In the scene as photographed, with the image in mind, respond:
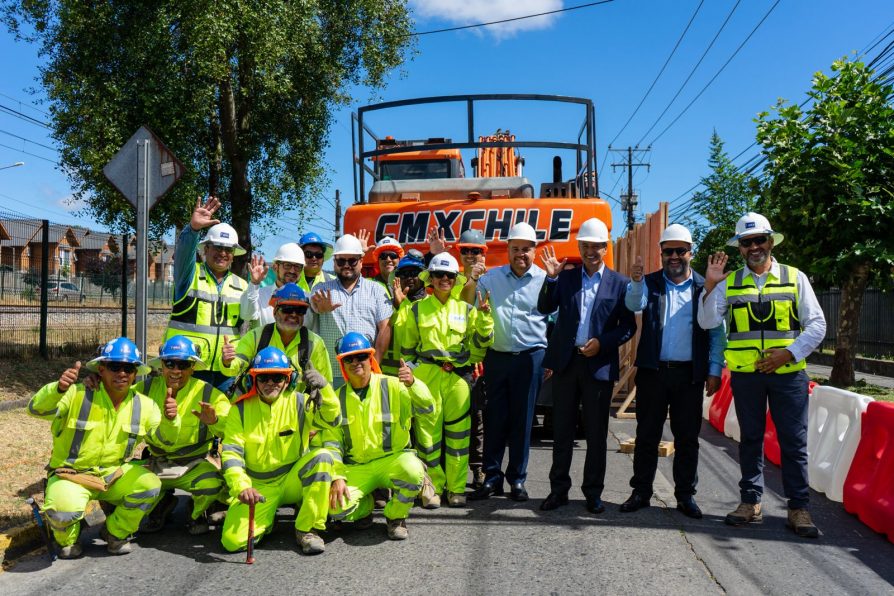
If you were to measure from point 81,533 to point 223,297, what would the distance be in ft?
6.37

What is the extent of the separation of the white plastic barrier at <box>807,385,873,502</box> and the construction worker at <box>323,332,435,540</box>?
332 cm

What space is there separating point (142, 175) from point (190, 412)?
93.9 inches

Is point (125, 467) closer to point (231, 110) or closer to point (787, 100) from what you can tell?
point (231, 110)

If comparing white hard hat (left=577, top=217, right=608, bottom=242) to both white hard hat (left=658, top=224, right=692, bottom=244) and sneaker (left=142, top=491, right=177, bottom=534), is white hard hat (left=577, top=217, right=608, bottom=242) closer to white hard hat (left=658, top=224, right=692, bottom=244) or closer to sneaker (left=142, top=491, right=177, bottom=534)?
white hard hat (left=658, top=224, right=692, bottom=244)

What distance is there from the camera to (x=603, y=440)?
586 cm

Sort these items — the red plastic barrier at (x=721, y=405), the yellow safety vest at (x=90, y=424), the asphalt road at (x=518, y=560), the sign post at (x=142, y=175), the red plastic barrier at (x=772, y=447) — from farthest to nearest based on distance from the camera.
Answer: the red plastic barrier at (x=721, y=405) → the red plastic barrier at (x=772, y=447) → the sign post at (x=142, y=175) → the yellow safety vest at (x=90, y=424) → the asphalt road at (x=518, y=560)

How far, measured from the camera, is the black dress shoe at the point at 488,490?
6.20 meters

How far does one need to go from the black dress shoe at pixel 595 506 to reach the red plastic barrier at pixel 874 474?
182 cm

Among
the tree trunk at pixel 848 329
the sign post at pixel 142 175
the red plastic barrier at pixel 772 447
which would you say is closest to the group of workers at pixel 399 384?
the sign post at pixel 142 175

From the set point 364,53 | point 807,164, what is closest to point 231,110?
point 364,53

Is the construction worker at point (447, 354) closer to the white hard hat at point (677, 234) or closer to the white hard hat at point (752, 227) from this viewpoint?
the white hard hat at point (677, 234)

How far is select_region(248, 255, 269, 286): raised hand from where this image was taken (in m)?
6.04

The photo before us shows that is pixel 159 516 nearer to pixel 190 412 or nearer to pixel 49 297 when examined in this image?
pixel 190 412

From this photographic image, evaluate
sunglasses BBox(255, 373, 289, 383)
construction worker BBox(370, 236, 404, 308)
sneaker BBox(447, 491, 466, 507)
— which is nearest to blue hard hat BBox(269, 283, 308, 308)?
sunglasses BBox(255, 373, 289, 383)
